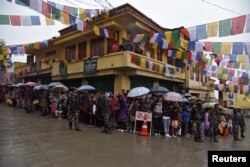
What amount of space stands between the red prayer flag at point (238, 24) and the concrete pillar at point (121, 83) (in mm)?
8981

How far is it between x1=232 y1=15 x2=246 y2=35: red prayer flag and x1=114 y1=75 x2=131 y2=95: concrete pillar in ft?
29.5

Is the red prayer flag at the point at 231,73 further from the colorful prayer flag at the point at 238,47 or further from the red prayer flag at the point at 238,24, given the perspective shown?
the red prayer flag at the point at 238,24

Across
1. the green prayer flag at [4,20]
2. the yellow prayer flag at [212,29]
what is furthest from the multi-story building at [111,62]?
the green prayer flag at [4,20]

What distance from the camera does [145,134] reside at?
12148 millimetres

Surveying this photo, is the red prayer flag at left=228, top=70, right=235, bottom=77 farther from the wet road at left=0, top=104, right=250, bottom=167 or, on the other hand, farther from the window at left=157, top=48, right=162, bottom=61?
the wet road at left=0, top=104, right=250, bottom=167

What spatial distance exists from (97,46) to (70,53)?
14.7ft

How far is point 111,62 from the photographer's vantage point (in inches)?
723

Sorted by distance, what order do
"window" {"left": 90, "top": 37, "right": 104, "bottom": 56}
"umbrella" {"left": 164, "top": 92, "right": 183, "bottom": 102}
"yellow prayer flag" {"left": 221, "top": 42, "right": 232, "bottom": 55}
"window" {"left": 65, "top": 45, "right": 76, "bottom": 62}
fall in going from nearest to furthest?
"umbrella" {"left": 164, "top": 92, "right": 183, "bottom": 102} → "yellow prayer flag" {"left": 221, "top": 42, "right": 232, "bottom": 55} → "window" {"left": 90, "top": 37, "right": 104, "bottom": 56} → "window" {"left": 65, "top": 45, "right": 76, "bottom": 62}

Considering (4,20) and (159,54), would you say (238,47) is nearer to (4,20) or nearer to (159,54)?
(159,54)

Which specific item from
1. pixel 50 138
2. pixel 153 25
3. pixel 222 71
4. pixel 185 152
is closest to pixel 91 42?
pixel 153 25

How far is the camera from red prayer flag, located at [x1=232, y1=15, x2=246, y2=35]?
36.1 feet

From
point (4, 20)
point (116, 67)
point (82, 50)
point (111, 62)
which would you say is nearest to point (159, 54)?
point (111, 62)

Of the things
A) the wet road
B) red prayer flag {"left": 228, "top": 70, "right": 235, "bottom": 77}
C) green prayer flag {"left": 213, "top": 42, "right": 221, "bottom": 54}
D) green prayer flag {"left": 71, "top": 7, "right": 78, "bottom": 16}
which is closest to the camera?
the wet road

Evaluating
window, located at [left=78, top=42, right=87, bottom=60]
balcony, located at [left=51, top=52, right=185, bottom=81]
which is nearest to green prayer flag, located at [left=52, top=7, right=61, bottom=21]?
balcony, located at [left=51, top=52, right=185, bottom=81]
